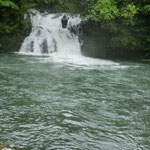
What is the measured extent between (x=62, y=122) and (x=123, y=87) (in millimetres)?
4026

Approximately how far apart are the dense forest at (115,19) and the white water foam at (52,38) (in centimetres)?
109

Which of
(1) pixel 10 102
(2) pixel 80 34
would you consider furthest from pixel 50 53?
(1) pixel 10 102

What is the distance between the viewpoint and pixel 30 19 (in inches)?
762

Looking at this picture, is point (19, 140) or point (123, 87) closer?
point (19, 140)

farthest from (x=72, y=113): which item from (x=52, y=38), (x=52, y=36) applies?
(x=52, y=36)

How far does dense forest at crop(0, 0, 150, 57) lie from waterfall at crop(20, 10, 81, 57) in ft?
3.54

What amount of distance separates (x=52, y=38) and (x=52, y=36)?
10.4 inches

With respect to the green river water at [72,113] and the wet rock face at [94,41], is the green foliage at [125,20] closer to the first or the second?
the wet rock face at [94,41]

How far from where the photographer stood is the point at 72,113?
5289 millimetres

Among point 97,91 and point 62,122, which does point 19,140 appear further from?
point 97,91

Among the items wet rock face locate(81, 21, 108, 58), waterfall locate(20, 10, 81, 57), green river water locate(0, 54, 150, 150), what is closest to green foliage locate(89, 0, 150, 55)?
wet rock face locate(81, 21, 108, 58)

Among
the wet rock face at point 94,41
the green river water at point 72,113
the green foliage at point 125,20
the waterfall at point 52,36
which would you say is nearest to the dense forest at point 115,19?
the green foliage at point 125,20

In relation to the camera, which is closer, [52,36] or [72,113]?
[72,113]

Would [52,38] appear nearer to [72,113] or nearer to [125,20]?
[125,20]
